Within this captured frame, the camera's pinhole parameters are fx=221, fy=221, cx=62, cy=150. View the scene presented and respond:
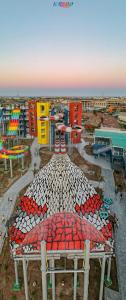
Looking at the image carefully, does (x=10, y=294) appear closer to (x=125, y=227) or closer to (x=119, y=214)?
→ (x=125, y=227)

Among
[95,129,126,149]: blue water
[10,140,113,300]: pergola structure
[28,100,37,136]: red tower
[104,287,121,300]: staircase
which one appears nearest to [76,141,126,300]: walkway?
[104,287,121,300]: staircase

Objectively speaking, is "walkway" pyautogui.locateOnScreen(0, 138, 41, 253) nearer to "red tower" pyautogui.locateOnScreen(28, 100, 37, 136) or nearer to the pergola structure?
the pergola structure

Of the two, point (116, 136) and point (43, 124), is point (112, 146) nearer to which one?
point (116, 136)

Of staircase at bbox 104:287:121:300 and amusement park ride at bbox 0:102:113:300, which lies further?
staircase at bbox 104:287:121:300

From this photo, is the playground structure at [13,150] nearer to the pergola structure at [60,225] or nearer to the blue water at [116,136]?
the blue water at [116,136]

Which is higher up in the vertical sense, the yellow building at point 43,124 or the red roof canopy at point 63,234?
the yellow building at point 43,124

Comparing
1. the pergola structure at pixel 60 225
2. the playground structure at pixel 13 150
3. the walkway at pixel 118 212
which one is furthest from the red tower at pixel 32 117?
the pergola structure at pixel 60 225
